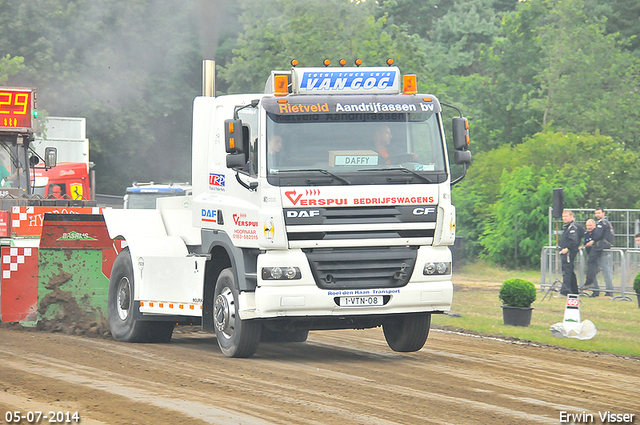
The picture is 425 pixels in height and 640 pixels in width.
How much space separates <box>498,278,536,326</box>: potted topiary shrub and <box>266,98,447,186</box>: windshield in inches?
211

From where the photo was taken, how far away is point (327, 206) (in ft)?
34.5

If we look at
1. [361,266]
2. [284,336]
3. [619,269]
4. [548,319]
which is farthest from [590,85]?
[361,266]

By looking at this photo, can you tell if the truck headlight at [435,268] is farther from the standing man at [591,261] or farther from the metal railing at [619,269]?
the standing man at [591,261]

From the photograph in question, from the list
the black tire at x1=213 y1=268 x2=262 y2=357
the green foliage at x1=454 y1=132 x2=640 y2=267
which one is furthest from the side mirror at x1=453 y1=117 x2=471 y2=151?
the green foliage at x1=454 y1=132 x2=640 y2=267

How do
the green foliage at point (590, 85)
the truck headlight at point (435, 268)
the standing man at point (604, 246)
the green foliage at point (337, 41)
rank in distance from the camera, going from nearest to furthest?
the truck headlight at point (435, 268) → the standing man at point (604, 246) → the green foliage at point (590, 85) → the green foliage at point (337, 41)

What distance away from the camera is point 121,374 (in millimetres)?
9789

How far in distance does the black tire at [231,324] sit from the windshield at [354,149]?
1521 millimetres

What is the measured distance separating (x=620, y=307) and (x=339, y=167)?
451 inches

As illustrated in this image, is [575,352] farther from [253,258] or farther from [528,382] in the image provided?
[253,258]

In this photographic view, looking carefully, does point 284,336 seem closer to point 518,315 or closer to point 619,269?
point 518,315

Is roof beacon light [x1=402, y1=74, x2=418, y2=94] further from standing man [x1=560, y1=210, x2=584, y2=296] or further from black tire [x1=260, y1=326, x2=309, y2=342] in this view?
standing man [x1=560, y1=210, x2=584, y2=296]

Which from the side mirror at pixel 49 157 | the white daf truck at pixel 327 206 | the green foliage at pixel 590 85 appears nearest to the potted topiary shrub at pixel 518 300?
the white daf truck at pixel 327 206

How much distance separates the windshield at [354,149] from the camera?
10602mm

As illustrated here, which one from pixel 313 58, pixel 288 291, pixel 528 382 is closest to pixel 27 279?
pixel 288 291
